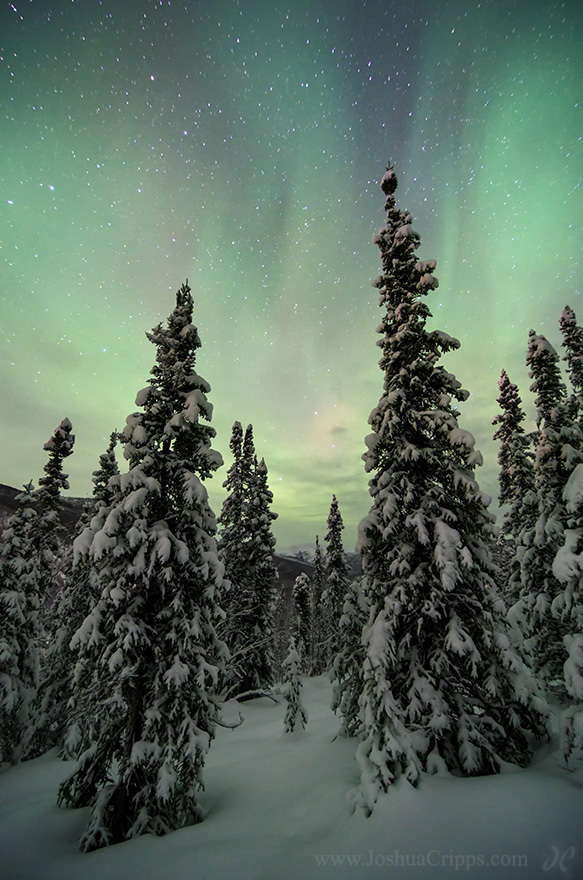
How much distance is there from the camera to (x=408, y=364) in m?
10.8

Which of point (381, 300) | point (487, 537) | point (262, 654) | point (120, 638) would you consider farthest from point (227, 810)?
point (262, 654)

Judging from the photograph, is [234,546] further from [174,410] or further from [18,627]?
[174,410]

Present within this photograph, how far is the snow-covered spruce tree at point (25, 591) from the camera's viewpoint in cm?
1741

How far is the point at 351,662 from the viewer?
1188 cm

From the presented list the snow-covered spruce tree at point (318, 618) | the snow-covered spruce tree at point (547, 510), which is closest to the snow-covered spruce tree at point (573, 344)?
the snow-covered spruce tree at point (547, 510)

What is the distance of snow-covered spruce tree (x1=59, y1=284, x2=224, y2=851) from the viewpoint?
8352 mm

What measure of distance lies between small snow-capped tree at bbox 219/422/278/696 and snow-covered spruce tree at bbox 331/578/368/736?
13127 mm

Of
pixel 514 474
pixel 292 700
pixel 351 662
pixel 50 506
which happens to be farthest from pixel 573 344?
pixel 50 506

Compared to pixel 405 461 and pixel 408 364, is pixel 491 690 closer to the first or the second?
pixel 405 461

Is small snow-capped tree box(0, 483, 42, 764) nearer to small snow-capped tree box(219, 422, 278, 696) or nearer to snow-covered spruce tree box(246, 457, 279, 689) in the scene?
small snow-capped tree box(219, 422, 278, 696)

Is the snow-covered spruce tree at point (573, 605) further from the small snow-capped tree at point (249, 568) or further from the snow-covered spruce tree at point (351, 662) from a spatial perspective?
the small snow-capped tree at point (249, 568)

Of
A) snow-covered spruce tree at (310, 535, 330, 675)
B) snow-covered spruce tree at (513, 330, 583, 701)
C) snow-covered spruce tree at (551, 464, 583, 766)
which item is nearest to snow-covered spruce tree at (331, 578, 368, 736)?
snow-covered spruce tree at (551, 464, 583, 766)

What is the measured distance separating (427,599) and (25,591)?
63.9 ft

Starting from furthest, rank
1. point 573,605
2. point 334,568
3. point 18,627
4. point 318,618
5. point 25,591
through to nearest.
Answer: point 318,618, point 334,568, point 25,591, point 18,627, point 573,605
